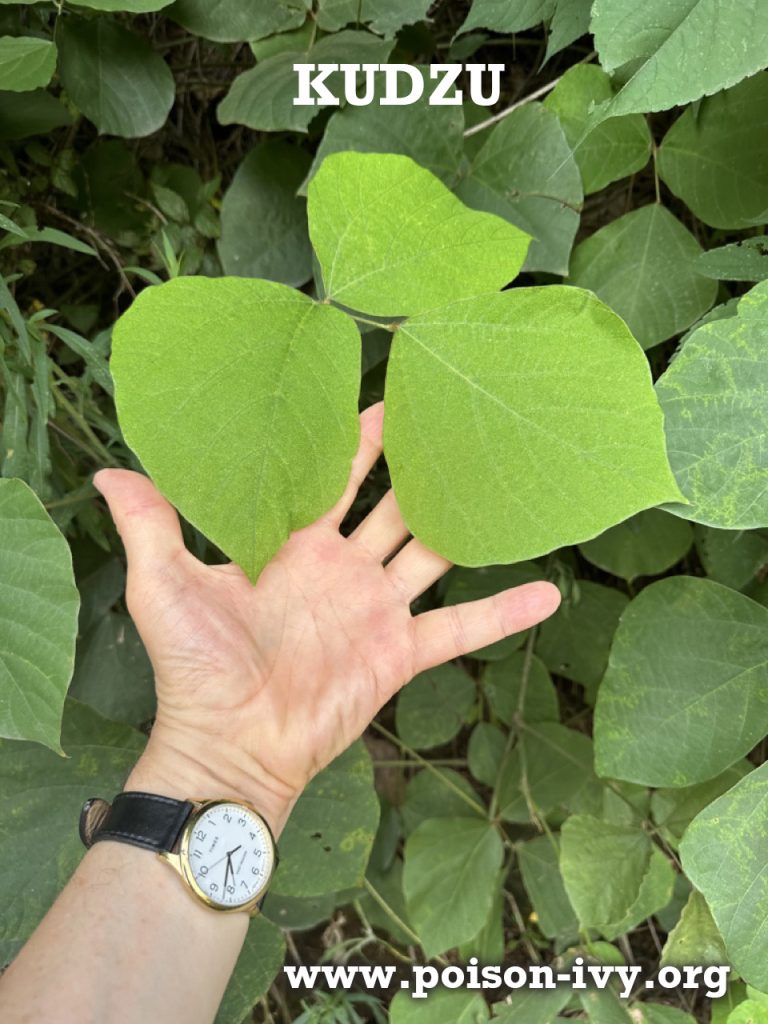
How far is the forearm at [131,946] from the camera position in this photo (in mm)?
819

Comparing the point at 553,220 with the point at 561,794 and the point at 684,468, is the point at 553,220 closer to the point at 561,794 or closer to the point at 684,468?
the point at 684,468

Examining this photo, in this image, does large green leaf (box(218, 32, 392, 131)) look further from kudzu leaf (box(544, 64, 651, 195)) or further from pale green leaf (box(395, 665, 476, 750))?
pale green leaf (box(395, 665, 476, 750))

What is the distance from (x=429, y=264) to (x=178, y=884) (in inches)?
27.0

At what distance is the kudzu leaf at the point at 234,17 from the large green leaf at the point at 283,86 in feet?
0.16

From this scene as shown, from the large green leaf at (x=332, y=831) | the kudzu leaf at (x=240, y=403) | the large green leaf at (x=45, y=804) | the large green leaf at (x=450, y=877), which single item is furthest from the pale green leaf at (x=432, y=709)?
the kudzu leaf at (x=240, y=403)

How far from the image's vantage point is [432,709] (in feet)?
4.95

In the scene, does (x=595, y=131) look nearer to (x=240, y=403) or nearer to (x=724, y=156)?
(x=724, y=156)

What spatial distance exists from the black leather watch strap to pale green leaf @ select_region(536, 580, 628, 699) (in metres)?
0.70

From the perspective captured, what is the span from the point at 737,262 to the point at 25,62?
814 mm

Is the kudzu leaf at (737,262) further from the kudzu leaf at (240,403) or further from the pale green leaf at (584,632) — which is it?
the pale green leaf at (584,632)

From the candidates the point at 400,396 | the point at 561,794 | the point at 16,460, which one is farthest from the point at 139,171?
the point at 561,794

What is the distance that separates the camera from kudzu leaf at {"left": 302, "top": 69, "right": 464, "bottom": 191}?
3.27 feet

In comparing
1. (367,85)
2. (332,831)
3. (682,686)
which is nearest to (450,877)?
(332,831)

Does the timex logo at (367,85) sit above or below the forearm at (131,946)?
above
